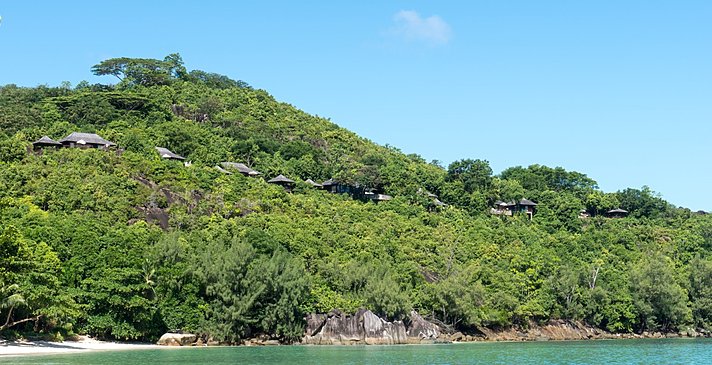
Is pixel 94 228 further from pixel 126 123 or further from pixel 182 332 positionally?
pixel 126 123

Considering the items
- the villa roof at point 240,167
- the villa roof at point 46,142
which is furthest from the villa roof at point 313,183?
the villa roof at point 46,142

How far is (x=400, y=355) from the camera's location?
172ft

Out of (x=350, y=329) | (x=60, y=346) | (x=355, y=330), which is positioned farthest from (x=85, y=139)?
(x=60, y=346)

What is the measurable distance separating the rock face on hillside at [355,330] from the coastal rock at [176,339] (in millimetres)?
9084

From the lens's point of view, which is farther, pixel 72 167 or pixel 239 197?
pixel 239 197

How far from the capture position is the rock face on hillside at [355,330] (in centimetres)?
6444

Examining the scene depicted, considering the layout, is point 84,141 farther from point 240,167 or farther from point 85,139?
point 240,167

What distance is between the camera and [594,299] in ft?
264

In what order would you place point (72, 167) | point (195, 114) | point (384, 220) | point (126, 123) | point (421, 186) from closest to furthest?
point (72, 167) → point (384, 220) → point (126, 123) → point (421, 186) → point (195, 114)

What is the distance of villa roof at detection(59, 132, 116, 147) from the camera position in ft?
276

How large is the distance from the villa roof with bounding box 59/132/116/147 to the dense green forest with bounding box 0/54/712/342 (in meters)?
2.81

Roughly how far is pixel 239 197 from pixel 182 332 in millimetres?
24699

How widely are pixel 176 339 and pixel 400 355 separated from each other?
632 inches

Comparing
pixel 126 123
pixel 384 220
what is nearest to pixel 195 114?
pixel 126 123
